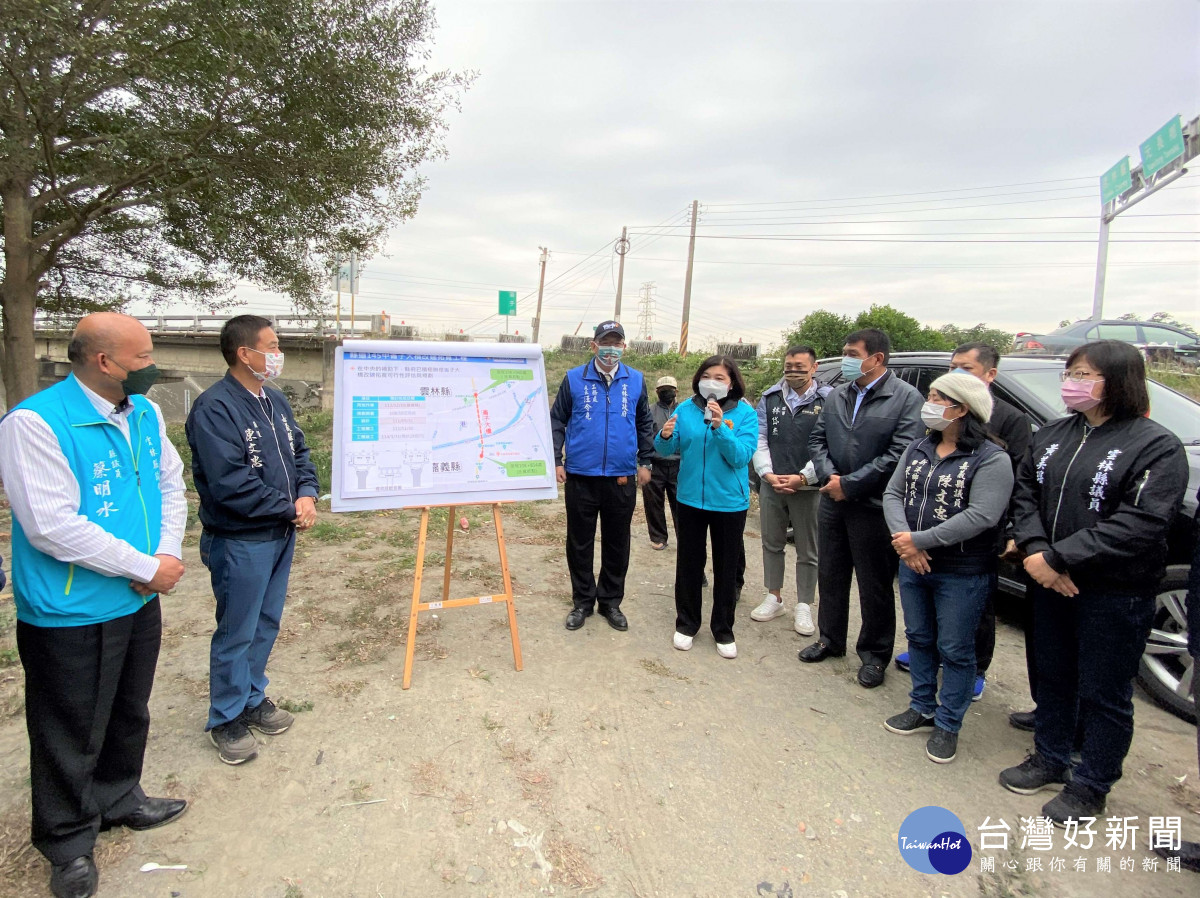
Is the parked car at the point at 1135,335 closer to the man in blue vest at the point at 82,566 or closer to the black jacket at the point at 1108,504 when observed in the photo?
the black jacket at the point at 1108,504

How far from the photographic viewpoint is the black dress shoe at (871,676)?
11.1ft

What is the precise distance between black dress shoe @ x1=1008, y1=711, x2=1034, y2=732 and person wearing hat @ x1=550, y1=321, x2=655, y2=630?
216 centimetres

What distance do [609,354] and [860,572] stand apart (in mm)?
1978

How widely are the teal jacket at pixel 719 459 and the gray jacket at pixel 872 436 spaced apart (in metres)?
0.47

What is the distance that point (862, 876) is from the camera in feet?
6.94

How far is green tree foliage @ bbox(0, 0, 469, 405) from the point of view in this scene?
19.4ft

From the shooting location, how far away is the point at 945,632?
275 cm

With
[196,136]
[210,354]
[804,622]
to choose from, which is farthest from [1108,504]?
[210,354]

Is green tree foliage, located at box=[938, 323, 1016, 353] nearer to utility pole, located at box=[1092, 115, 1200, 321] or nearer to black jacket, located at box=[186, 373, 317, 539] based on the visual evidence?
utility pole, located at box=[1092, 115, 1200, 321]

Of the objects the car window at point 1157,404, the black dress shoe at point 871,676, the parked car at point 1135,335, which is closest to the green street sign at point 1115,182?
the parked car at point 1135,335

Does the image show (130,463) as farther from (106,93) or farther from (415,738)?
(106,93)

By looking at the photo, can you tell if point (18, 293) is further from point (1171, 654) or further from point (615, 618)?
point (1171, 654)

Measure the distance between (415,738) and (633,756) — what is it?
1.01 meters

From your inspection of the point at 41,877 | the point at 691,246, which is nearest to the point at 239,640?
the point at 41,877
